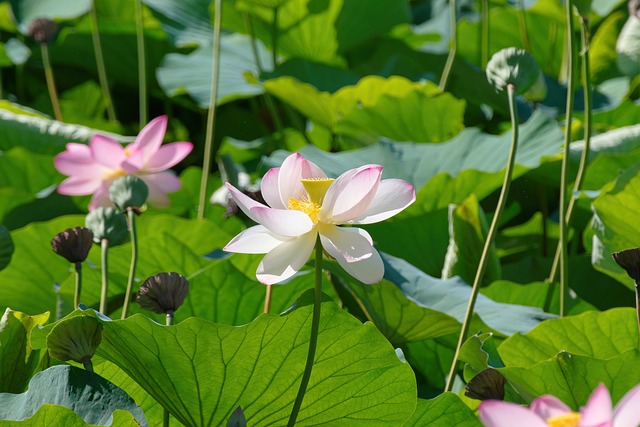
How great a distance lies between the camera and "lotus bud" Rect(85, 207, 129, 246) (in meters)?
0.93

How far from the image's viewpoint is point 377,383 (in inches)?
29.0

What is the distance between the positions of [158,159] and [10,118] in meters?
0.55

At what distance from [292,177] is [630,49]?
121 centimetres

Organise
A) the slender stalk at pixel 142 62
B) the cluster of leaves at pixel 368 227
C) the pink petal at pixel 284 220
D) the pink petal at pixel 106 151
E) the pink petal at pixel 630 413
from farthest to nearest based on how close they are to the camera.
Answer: the slender stalk at pixel 142 62, the pink petal at pixel 106 151, the cluster of leaves at pixel 368 227, the pink petal at pixel 284 220, the pink petal at pixel 630 413

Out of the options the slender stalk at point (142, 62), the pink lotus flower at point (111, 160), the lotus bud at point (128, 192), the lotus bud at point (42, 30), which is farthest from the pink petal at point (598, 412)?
the lotus bud at point (42, 30)

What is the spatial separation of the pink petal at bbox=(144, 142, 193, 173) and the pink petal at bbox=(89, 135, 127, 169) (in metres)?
0.03

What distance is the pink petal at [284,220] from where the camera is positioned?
2.01ft

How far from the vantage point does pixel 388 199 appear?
2.19ft

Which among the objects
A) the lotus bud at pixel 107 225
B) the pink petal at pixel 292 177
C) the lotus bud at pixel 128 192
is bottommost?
the lotus bud at pixel 107 225

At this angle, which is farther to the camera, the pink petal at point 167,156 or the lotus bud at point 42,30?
the lotus bud at point 42,30

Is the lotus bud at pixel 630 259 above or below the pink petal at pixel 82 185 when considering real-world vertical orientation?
above

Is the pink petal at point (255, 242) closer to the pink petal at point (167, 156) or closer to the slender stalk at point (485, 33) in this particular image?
the pink petal at point (167, 156)

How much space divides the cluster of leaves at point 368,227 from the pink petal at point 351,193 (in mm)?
89

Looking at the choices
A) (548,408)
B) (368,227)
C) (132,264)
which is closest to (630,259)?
(548,408)
